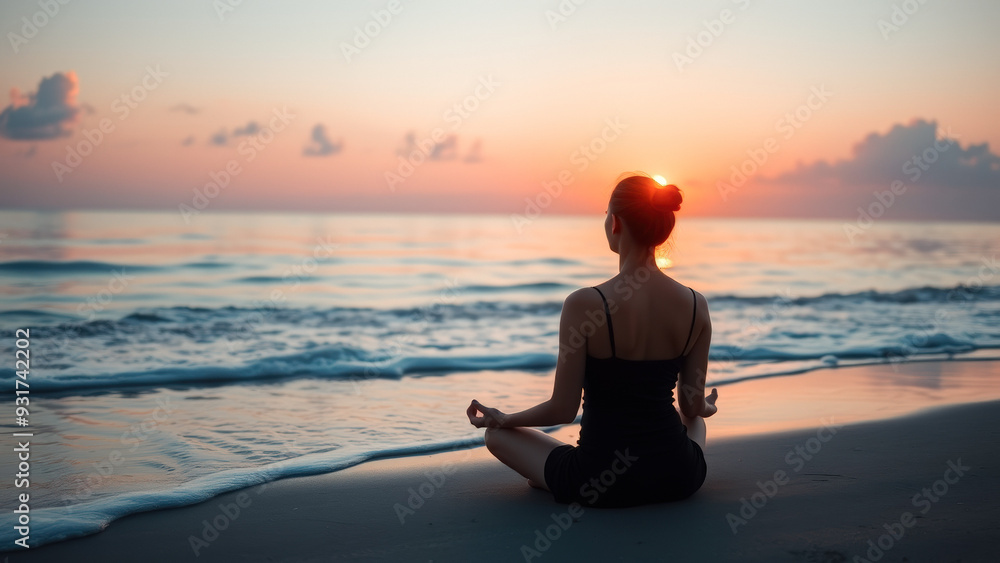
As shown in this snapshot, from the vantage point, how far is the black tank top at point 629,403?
3250mm

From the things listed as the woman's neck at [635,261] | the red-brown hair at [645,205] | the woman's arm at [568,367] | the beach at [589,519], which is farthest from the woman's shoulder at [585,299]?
the beach at [589,519]

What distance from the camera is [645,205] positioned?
10.2 feet

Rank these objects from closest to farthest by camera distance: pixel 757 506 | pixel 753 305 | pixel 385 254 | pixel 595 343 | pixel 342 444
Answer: pixel 595 343 < pixel 757 506 < pixel 342 444 < pixel 753 305 < pixel 385 254

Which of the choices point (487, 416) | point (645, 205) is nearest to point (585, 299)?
point (645, 205)

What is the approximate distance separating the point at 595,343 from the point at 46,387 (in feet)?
19.8

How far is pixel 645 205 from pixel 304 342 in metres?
8.05

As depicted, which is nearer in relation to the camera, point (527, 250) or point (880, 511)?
point (880, 511)

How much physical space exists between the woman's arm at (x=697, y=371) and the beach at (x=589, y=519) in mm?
468

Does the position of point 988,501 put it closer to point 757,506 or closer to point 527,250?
point 757,506

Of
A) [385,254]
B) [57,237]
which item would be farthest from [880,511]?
[57,237]

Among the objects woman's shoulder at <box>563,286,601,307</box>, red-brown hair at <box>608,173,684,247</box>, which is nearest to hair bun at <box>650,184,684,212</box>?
red-brown hair at <box>608,173,684,247</box>

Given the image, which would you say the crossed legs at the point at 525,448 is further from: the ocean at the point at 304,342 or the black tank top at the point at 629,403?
the ocean at the point at 304,342

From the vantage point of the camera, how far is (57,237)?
80.8 ft

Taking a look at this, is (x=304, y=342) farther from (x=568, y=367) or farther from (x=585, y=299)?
(x=585, y=299)
